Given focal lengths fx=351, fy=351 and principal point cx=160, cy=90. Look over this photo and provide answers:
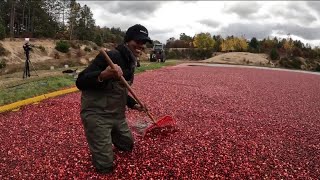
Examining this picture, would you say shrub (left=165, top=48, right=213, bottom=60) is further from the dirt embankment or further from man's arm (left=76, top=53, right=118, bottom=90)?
man's arm (left=76, top=53, right=118, bottom=90)

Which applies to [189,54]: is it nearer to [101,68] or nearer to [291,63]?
[291,63]

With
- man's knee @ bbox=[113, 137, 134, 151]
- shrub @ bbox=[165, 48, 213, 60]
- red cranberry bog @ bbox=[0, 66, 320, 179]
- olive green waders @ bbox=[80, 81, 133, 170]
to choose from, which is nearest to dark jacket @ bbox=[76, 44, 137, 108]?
olive green waders @ bbox=[80, 81, 133, 170]

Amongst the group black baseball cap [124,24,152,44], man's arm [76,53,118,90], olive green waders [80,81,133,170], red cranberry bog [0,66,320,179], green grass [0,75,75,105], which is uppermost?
black baseball cap [124,24,152,44]

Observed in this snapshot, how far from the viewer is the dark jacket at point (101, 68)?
15.3 feet

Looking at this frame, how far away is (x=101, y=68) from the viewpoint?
485 cm

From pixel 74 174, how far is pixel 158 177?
3.99 ft

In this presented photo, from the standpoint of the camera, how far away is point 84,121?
504 centimetres

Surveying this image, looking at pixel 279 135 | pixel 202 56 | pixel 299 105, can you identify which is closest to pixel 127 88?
pixel 279 135

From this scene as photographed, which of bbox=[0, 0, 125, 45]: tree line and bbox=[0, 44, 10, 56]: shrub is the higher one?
bbox=[0, 0, 125, 45]: tree line

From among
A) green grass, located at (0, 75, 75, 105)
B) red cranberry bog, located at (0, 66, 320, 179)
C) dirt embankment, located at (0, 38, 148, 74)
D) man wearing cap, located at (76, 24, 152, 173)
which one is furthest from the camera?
dirt embankment, located at (0, 38, 148, 74)

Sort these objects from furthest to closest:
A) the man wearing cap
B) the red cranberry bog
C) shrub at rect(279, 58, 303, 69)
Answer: shrub at rect(279, 58, 303, 69)
the red cranberry bog
the man wearing cap

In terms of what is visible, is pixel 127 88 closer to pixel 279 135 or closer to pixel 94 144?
pixel 94 144

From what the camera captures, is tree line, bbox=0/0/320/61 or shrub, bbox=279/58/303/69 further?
tree line, bbox=0/0/320/61

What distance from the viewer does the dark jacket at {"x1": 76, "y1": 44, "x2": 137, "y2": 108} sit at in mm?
4676
